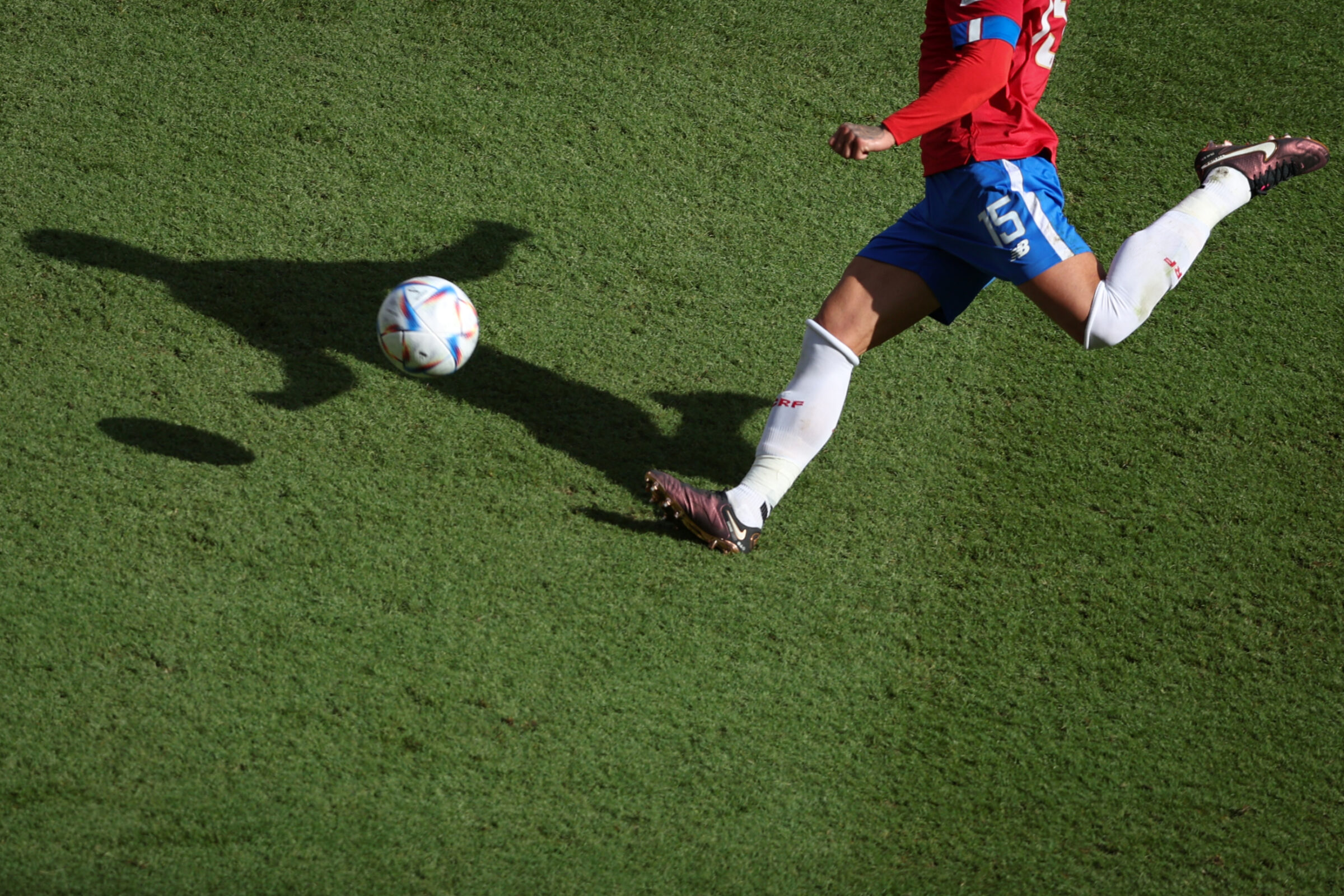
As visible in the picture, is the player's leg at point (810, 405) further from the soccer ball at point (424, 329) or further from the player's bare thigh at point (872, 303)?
the soccer ball at point (424, 329)

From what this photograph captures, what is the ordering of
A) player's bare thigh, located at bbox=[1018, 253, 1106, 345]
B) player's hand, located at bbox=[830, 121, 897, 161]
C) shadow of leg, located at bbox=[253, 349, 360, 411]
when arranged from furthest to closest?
shadow of leg, located at bbox=[253, 349, 360, 411] < player's bare thigh, located at bbox=[1018, 253, 1106, 345] < player's hand, located at bbox=[830, 121, 897, 161]

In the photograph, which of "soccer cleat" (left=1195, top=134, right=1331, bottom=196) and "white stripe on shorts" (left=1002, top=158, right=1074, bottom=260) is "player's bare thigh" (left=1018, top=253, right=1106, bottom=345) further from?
"soccer cleat" (left=1195, top=134, right=1331, bottom=196)

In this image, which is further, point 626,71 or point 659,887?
point 626,71

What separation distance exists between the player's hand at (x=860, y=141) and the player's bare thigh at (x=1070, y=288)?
69cm

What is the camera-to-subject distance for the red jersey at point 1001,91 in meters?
3.10

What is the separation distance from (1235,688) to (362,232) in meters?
3.49

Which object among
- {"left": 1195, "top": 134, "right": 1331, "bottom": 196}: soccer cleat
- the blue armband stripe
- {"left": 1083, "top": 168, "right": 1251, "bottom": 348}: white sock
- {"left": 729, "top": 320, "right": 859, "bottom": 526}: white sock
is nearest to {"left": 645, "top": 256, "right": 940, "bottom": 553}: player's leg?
{"left": 729, "top": 320, "right": 859, "bottom": 526}: white sock

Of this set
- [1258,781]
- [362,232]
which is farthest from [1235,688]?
[362,232]

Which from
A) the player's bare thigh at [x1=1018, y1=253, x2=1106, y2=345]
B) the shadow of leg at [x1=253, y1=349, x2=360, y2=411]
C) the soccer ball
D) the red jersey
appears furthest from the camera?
the shadow of leg at [x1=253, y1=349, x2=360, y2=411]

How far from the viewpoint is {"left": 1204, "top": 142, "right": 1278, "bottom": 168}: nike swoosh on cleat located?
3.59 metres

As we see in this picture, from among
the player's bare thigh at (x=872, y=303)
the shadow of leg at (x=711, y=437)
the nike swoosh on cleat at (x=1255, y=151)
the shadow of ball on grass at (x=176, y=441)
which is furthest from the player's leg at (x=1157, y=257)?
the shadow of ball on grass at (x=176, y=441)

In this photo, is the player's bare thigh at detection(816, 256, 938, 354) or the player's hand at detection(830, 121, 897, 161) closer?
the player's hand at detection(830, 121, 897, 161)

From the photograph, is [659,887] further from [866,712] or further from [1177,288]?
[1177,288]

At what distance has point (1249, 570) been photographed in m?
3.57
